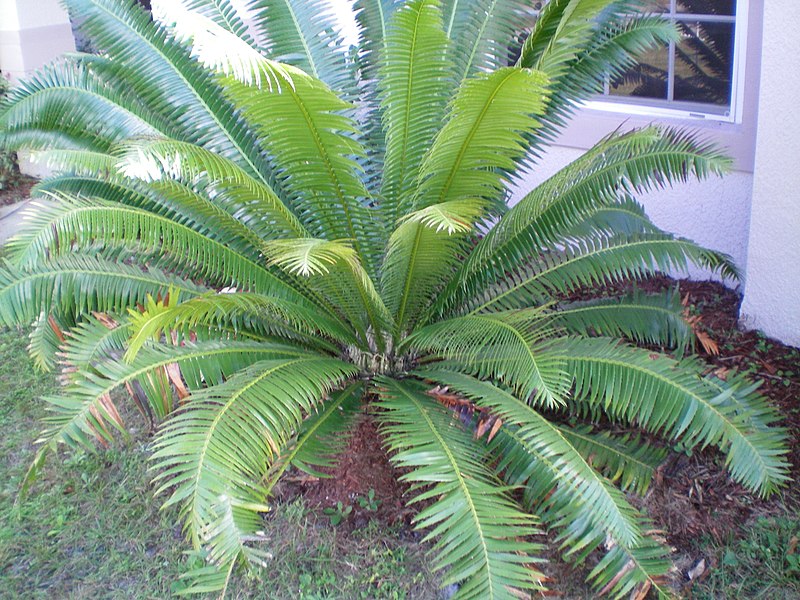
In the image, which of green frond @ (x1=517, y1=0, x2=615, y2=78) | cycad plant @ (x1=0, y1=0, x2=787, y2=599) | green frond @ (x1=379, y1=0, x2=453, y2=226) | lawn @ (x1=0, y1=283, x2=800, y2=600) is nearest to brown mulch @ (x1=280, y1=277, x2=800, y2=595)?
lawn @ (x1=0, y1=283, x2=800, y2=600)

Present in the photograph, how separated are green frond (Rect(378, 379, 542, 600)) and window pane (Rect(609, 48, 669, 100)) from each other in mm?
2564

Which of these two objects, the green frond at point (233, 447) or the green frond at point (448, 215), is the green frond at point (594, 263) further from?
the green frond at point (233, 447)

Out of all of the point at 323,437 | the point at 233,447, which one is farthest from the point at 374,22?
the point at 233,447

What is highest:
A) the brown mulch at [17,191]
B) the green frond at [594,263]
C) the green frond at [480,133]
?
the green frond at [480,133]

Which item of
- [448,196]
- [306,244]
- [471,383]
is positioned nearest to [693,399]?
[471,383]

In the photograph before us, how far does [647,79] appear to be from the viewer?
14.0 feet

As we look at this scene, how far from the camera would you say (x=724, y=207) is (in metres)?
3.90

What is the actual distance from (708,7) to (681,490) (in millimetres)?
2508

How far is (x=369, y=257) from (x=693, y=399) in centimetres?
135

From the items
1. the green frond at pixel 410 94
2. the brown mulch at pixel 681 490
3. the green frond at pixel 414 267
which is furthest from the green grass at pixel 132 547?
the green frond at pixel 410 94

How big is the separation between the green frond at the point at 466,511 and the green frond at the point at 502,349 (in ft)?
0.85

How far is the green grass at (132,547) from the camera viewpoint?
2.57m

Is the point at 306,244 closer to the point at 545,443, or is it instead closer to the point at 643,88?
the point at 545,443

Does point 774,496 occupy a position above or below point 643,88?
below
